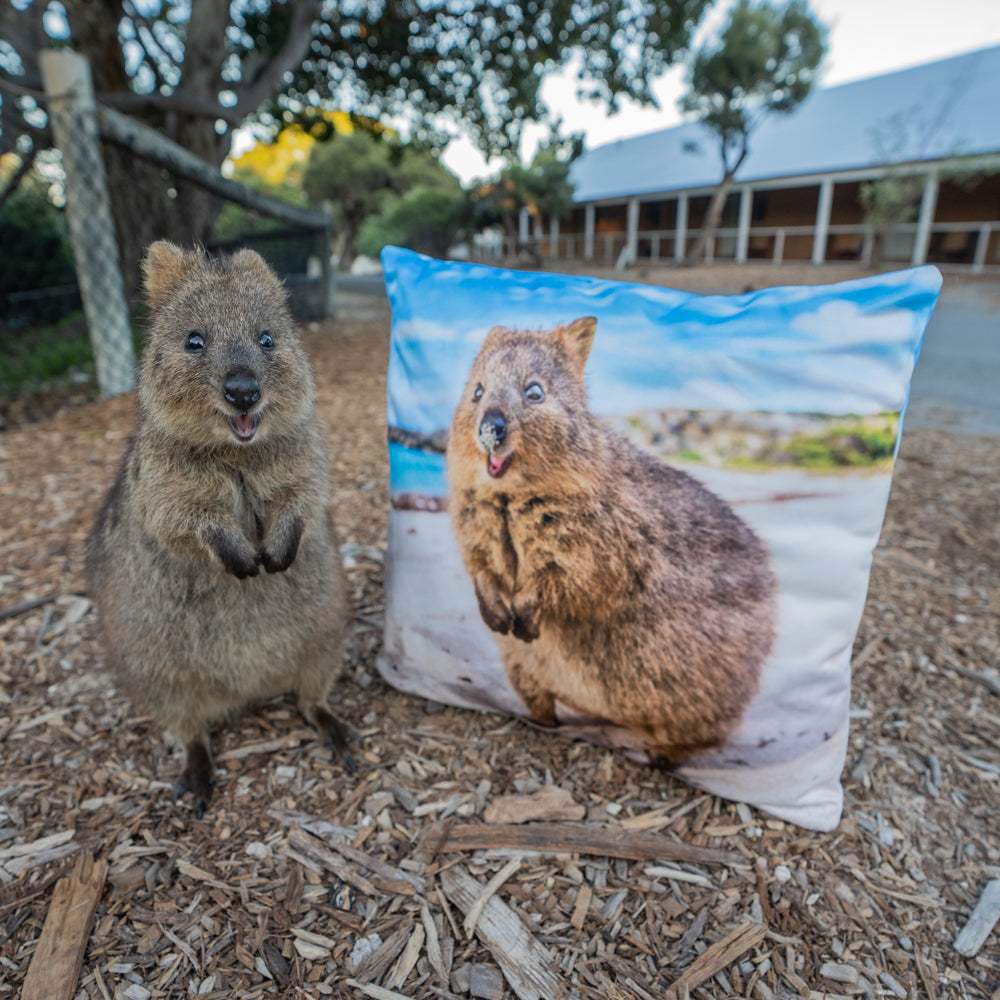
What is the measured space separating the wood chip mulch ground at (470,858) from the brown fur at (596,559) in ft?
0.91

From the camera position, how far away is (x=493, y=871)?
1554 mm

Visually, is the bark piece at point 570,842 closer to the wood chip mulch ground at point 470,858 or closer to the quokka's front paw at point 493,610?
the wood chip mulch ground at point 470,858

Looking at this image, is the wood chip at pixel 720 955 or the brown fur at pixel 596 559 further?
the brown fur at pixel 596 559

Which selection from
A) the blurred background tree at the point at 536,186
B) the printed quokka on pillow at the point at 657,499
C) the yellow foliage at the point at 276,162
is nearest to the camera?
the printed quokka on pillow at the point at 657,499

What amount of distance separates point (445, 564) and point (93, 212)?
4087 mm

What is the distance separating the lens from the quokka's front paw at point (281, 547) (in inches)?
65.1

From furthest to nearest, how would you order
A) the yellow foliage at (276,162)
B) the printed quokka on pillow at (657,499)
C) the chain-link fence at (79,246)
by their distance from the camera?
the yellow foliage at (276,162) < the chain-link fence at (79,246) < the printed quokka on pillow at (657,499)

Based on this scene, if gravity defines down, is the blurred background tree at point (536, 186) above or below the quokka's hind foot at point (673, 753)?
above

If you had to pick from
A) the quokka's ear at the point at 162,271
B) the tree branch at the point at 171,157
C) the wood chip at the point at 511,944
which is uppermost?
the tree branch at the point at 171,157

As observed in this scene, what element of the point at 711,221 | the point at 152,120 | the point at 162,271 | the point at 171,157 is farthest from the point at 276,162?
the point at 162,271

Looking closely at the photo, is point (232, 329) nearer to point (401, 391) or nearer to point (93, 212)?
point (401, 391)

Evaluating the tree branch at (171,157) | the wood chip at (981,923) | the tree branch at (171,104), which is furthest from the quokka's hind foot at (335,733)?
the tree branch at (171,104)

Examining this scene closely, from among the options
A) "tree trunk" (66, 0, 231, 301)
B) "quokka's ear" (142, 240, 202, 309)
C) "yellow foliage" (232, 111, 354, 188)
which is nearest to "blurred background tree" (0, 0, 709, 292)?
"tree trunk" (66, 0, 231, 301)

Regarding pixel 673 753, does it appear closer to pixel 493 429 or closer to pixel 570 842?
pixel 570 842
